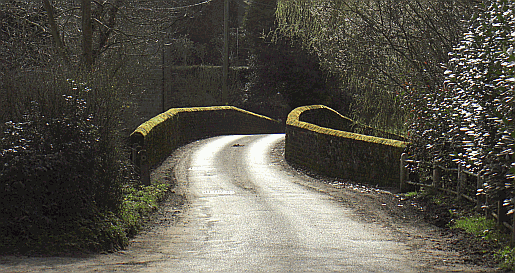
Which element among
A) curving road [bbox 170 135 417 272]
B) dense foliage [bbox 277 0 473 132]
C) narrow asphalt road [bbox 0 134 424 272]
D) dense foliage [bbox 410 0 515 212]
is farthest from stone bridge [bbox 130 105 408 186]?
dense foliage [bbox 410 0 515 212]

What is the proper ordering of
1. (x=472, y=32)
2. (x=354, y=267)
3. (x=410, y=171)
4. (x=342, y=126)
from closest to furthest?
Result: 1. (x=354, y=267)
2. (x=472, y=32)
3. (x=410, y=171)
4. (x=342, y=126)

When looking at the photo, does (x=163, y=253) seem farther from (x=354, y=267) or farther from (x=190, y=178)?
(x=190, y=178)

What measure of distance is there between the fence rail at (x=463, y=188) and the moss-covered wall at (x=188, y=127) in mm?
6339

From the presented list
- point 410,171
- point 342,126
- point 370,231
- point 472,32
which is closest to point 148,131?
point 410,171

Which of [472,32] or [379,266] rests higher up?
[472,32]

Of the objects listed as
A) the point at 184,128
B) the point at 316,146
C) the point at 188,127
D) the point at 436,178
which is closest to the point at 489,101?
the point at 436,178

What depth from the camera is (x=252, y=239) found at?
327 inches

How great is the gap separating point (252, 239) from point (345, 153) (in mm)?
7182

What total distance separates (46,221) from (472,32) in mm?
6826

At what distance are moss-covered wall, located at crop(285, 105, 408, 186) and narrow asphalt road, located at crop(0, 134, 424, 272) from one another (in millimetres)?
1553

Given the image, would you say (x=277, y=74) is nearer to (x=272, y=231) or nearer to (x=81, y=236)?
(x=272, y=231)

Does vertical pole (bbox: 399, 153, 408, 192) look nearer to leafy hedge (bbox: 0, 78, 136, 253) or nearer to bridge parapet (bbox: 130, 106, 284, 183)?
bridge parapet (bbox: 130, 106, 284, 183)

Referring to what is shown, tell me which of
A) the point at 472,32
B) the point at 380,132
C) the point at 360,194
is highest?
the point at 472,32

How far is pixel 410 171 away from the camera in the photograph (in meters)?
12.5
